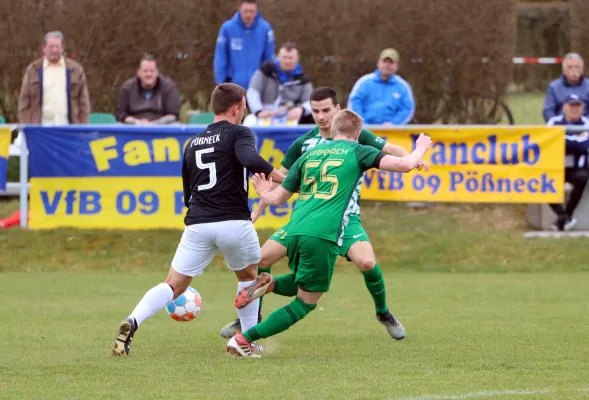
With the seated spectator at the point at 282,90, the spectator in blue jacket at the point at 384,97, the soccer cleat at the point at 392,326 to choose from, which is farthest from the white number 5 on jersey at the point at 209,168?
the spectator in blue jacket at the point at 384,97

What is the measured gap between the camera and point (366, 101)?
1527 cm

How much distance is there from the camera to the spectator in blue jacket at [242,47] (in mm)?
15734

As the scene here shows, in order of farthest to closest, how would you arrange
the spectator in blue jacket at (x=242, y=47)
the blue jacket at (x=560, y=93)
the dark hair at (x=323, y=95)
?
the spectator in blue jacket at (x=242, y=47) < the blue jacket at (x=560, y=93) < the dark hair at (x=323, y=95)

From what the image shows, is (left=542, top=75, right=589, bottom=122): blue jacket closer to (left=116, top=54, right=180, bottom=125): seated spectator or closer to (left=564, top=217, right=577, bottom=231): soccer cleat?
(left=564, top=217, right=577, bottom=231): soccer cleat

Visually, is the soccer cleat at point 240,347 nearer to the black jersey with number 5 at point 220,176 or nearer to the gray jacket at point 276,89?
the black jersey with number 5 at point 220,176

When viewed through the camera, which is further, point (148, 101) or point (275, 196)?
point (148, 101)

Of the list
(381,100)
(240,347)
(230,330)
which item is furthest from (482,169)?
(240,347)

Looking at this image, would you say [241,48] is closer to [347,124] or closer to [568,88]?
[568,88]

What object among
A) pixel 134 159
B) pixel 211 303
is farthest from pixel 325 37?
pixel 211 303

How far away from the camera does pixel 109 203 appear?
14.2 meters

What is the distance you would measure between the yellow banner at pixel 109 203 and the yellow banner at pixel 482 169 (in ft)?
6.33

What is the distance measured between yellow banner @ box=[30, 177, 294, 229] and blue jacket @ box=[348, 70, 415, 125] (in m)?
2.11

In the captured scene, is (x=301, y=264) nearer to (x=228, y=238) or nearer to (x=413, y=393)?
(x=228, y=238)

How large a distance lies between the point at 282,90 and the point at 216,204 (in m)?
7.58
